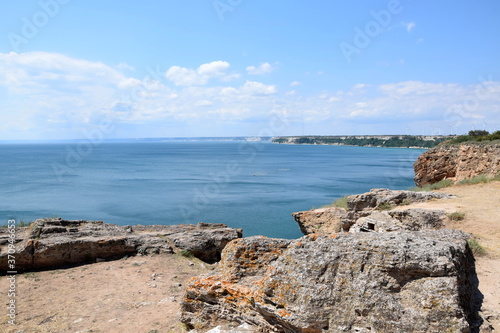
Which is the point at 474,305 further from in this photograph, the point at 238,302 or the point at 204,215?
the point at 204,215

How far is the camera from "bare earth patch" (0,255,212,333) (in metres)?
6.89

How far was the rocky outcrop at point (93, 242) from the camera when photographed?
10578 mm

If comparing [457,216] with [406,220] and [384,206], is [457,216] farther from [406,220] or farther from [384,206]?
[384,206]

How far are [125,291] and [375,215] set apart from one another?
8230 mm

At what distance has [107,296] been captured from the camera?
846 centimetres

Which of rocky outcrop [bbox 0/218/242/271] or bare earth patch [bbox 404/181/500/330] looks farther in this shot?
rocky outcrop [bbox 0/218/242/271]

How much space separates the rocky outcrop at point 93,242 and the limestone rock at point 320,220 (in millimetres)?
4967

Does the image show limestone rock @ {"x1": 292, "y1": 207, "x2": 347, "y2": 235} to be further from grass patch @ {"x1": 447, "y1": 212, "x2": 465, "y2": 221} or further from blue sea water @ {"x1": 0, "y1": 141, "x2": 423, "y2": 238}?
blue sea water @ {"x1": 0, "y1": 141, "x2": 423, "y2": 238}

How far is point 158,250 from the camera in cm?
1174

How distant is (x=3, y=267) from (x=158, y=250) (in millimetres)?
4310

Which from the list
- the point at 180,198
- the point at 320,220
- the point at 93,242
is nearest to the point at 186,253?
the point at 93,242

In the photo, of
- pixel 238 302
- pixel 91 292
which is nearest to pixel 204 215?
pixel 91 292

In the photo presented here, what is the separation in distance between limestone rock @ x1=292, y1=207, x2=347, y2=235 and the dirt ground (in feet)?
15.7
